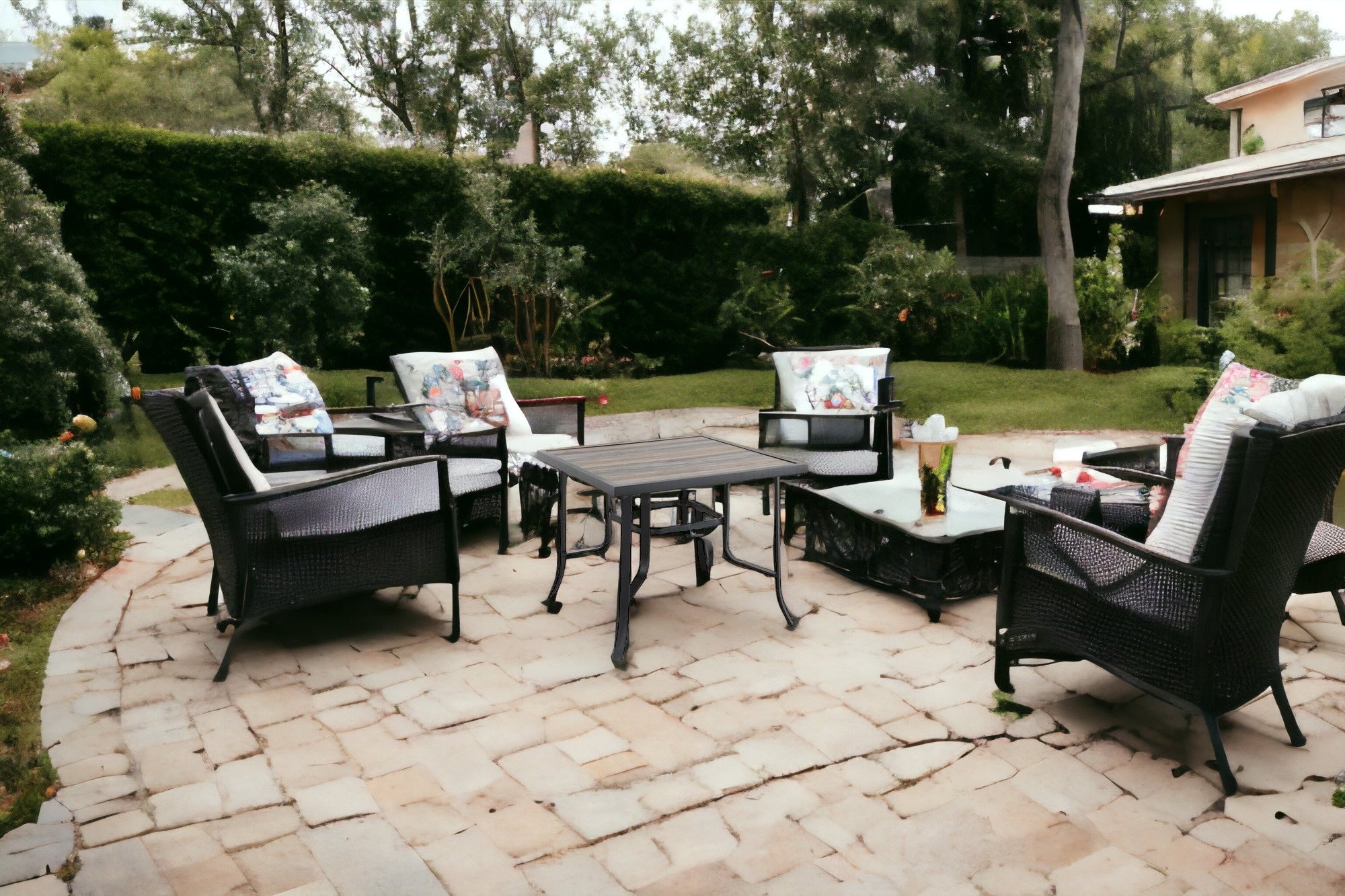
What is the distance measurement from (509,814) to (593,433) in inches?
223

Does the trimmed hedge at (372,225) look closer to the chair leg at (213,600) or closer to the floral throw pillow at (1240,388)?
the chair leg at (213,600)

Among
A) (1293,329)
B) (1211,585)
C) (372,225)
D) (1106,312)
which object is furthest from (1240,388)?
(372,225)

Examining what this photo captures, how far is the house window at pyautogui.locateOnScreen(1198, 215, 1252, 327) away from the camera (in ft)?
41.9

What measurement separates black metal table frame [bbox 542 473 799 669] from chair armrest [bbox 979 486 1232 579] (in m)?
1.05

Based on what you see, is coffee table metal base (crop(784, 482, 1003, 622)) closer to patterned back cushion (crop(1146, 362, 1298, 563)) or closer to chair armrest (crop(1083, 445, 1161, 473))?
chair armrest (crop(1083, 445, 1161, 473))

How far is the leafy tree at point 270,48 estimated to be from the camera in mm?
18453

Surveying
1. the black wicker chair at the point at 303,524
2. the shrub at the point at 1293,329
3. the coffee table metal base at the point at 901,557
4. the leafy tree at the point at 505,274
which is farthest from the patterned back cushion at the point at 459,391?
the leafy tree at the point at 505,274

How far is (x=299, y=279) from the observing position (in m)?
9.02

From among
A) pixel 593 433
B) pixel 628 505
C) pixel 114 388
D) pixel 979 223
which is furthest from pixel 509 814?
pixel 979 223

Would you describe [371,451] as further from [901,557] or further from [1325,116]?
[1325,116]

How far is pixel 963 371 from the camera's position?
11008 millimetres

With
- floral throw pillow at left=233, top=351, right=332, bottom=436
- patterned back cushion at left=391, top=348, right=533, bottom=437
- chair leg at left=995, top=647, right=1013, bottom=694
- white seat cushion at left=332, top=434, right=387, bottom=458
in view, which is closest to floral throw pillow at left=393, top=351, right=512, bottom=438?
patterned back cushion at left=391, top=348, right=533, bottom=437

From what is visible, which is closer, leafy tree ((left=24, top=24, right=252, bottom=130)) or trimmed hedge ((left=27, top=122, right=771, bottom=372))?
trimmed hedge ((left=27, top=122, right=771, bottom=372))

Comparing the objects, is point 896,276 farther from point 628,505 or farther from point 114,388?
point 628,505
